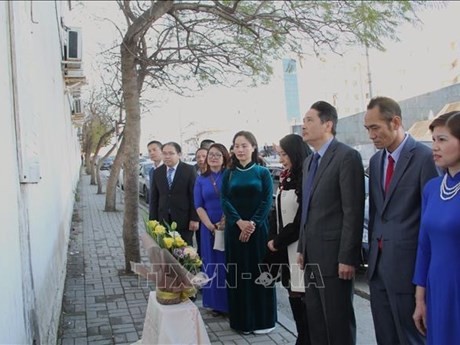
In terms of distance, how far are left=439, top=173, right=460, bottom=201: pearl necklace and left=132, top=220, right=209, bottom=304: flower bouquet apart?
4.82 feet

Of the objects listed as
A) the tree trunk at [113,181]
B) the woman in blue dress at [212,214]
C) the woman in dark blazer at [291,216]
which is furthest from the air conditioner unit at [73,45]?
the woman in dark blazer at [291,216]

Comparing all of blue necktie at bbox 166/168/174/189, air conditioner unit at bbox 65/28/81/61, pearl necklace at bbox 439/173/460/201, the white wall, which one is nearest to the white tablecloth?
the white wall

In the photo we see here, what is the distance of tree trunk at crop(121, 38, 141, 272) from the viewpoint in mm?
7133

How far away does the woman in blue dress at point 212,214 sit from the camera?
5066 millimetres

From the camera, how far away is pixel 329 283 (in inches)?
130

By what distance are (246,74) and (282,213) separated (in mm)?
4940

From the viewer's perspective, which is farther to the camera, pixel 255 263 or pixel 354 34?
pixel 354 34

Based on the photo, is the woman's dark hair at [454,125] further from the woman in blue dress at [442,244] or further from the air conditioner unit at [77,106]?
the air conditioner unit at [77,106]

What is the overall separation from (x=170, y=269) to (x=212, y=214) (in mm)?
2410

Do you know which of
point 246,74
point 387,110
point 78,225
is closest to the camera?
point 387,110

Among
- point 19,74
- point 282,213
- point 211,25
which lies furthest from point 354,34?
point 19,74

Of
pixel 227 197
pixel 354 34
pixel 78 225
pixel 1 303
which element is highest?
pixel 354 34

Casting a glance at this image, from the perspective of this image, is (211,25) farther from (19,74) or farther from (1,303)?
(1,303)

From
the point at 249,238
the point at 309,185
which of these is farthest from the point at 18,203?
the point at 249,238
